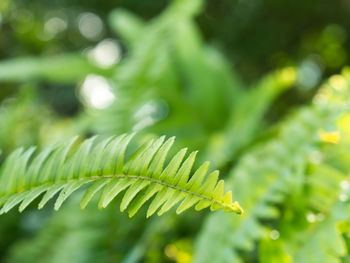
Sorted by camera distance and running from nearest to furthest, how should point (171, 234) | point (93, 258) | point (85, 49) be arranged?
point (93, 258)
point (171, 234)
point (85, 49)

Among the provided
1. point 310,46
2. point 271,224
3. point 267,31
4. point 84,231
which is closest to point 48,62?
point 84,231

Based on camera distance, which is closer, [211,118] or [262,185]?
→ [262,185]

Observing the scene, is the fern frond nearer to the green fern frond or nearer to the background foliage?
the background foliage

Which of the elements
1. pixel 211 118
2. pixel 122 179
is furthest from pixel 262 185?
pixel 211 118

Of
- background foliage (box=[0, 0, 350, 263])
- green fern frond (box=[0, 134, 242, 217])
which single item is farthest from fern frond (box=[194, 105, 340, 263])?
green fern frond (box=[0, 134, 242, 217])

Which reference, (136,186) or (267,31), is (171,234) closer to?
(136,186)

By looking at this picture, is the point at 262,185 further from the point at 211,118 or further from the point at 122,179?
the point at 211,118
